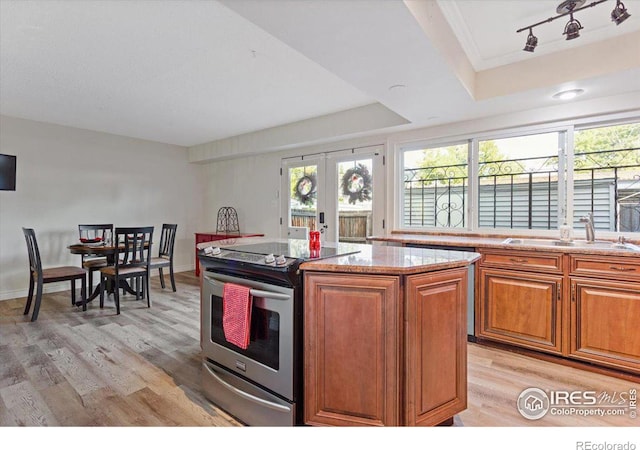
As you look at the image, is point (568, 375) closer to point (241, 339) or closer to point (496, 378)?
point (496, 378)

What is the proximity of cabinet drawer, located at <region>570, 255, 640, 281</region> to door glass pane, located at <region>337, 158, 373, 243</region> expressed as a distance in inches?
89.3

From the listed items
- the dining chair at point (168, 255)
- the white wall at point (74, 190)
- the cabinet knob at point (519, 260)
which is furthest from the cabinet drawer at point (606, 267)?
the white wall at point (74, 190)

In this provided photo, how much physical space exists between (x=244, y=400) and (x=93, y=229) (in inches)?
162

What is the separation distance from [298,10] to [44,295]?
16.7 feet

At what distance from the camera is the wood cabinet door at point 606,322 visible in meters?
2.24

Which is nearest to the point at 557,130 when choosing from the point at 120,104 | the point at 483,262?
the point at 483,262

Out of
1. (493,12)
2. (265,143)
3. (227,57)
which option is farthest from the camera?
(265,143)

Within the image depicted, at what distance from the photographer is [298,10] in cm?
159

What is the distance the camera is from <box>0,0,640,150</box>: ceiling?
1.83m

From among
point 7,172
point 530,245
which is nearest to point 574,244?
point 530,245

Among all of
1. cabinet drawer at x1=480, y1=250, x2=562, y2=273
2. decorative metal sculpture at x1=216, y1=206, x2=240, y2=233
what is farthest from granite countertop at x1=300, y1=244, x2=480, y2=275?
decorative metal sculpture at x1=216, y1=206, x2=240, y2=233

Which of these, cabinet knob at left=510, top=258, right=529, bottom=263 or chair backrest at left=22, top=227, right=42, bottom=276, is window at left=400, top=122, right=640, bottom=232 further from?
chair backrest at left=22, top=227, right=42, bottom=276

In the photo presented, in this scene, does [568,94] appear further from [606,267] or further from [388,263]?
[388,263]

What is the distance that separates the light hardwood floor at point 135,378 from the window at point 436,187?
1587 mm
